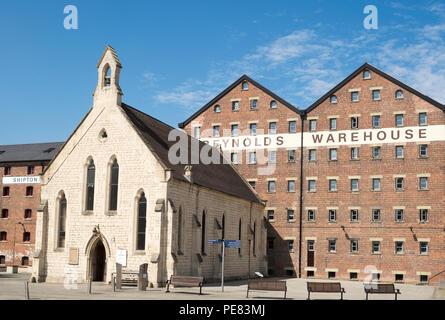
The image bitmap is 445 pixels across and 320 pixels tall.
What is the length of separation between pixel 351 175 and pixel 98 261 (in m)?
24.3

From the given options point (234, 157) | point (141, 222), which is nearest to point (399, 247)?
point (234, 157)

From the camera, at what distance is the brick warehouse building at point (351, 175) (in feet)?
152

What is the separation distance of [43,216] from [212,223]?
11678 millimetres

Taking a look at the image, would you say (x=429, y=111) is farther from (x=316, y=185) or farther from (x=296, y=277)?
(x=296, y=277)

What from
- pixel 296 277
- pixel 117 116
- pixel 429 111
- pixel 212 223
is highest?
pixel 429 111

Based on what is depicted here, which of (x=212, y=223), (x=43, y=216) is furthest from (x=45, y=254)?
(x=212, y=223)

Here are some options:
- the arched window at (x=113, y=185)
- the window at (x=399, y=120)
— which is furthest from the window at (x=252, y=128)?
the arched window at (x=113, y=185)

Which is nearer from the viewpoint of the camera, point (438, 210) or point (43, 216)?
point (43, 216)

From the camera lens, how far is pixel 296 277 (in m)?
49.7

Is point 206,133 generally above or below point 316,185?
above

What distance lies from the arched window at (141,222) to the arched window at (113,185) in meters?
1.94

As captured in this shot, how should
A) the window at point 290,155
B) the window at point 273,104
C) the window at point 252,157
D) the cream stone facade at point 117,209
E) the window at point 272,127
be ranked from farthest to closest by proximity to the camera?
the window at point 252,157 → the window at point 273,104 → the window at point 272,127 → the window at point 290,155 → the cream stone facade at point 117,209

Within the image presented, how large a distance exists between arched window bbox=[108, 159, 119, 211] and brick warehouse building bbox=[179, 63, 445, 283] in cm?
1921

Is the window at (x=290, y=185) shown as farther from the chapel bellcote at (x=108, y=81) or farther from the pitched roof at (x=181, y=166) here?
the chapel bellcote at (x=108, y=81)
